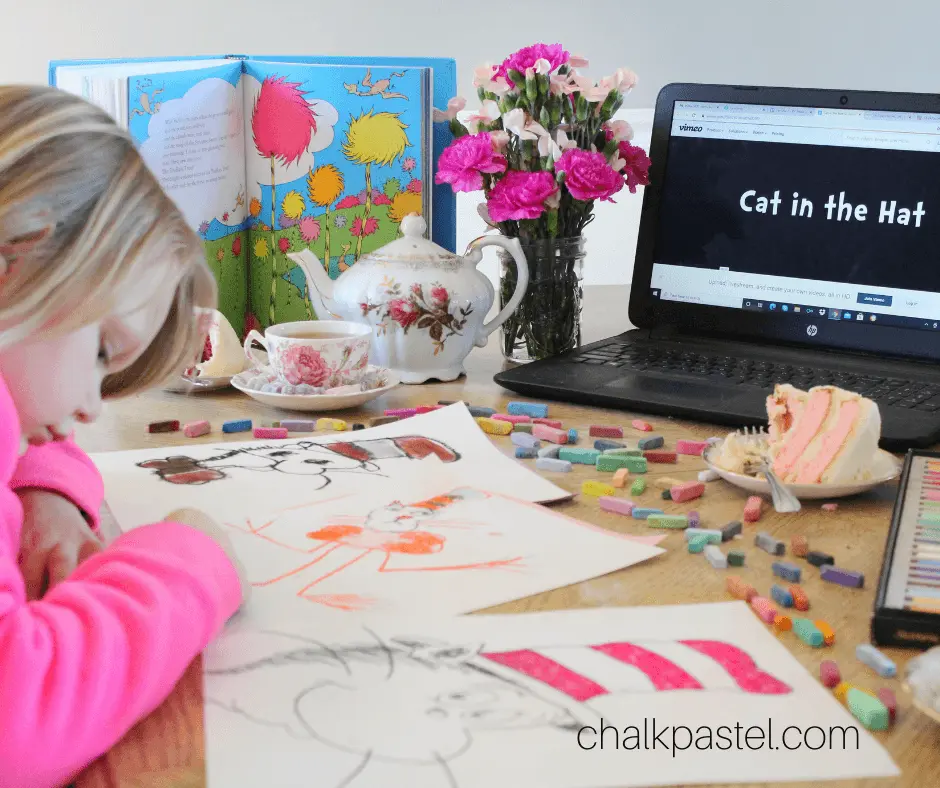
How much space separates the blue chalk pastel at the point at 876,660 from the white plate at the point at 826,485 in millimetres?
228

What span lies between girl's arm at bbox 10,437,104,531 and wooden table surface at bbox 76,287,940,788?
166mm

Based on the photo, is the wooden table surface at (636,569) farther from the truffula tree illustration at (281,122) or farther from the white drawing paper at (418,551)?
the truffula tree illustration at (281,122)

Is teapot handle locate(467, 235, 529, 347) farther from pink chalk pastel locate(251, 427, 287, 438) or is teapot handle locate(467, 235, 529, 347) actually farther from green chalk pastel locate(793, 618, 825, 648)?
green chalk pastel locate(793, 618, 825, 648)

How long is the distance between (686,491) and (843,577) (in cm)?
16

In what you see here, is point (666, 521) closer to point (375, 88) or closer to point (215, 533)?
point (215, 533)

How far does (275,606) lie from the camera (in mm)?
598

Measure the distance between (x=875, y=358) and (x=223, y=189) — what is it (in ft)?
2.32

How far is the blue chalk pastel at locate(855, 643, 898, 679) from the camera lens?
526mm

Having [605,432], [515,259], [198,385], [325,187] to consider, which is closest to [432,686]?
[605,432]

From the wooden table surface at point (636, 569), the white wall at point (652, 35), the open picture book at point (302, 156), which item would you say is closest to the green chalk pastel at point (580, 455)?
the wooden table surface at point (636, 569)

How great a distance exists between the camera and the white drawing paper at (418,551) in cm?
61

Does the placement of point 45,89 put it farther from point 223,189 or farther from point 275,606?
point 223,189

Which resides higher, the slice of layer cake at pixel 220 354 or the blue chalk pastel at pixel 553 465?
the slice of layer cake at pixel 220 354

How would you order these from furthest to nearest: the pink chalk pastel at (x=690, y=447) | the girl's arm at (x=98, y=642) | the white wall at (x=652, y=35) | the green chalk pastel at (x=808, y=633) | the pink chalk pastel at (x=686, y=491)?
the white wall at (x=652, y=35) < the pink chalk pastel at (x=690, y=447) < the pink chalk pastel at (x=686, y=491) < the green chalk pastel at (x=808, y=633) < the girl's arm at (x=98, y=642)
